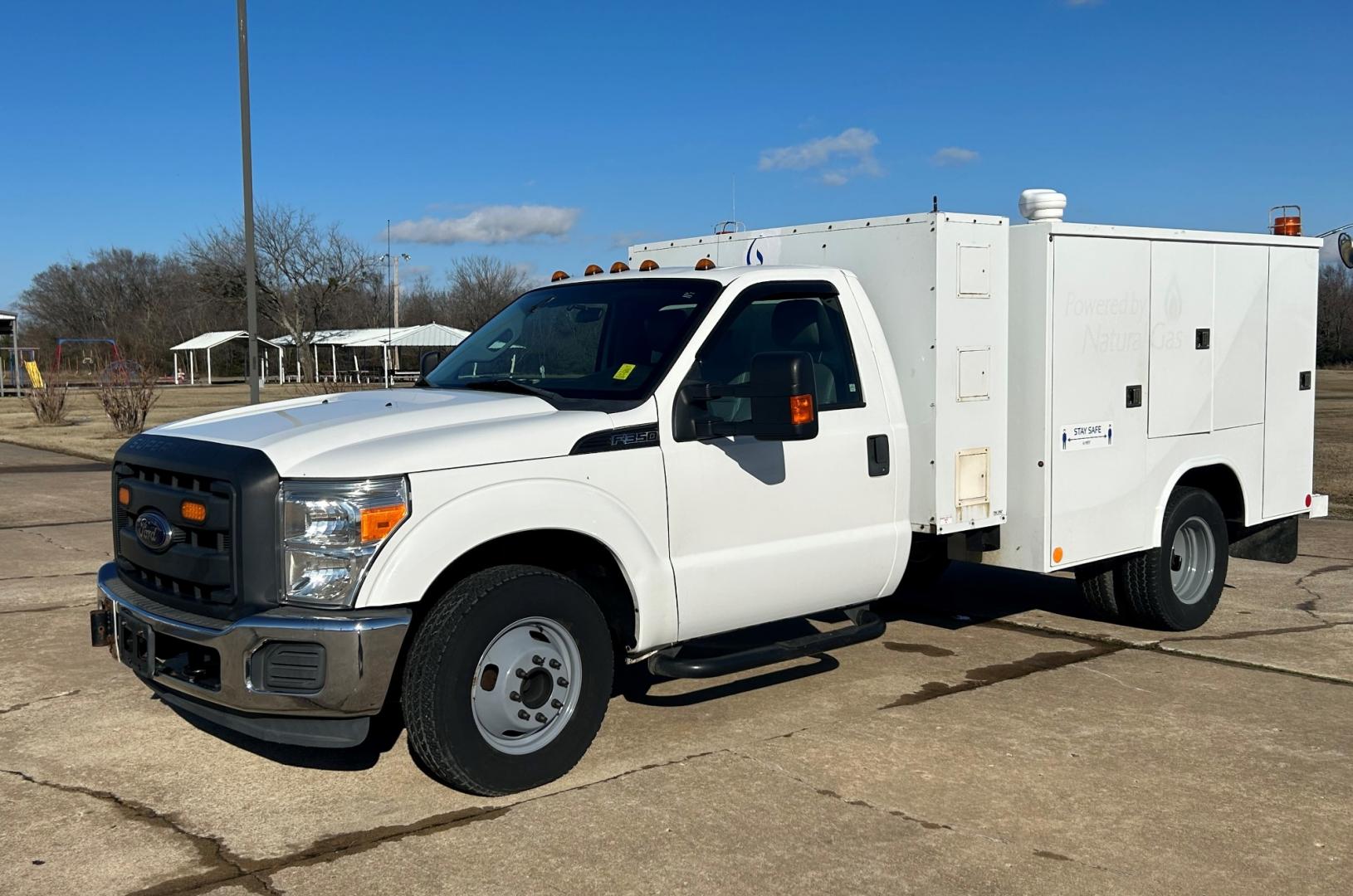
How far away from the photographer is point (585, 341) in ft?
18.9

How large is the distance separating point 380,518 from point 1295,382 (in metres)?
6.34

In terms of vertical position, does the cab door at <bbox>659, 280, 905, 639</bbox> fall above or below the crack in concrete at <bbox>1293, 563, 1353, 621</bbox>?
above

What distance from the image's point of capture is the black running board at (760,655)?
5.25 meters

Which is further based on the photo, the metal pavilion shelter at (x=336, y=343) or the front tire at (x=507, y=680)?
the metal pavilion shelter at (x=336, y=343)

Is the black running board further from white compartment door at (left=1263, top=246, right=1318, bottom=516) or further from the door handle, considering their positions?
white compartment door at (left=1263, top=246, right=1318, bottom=516)

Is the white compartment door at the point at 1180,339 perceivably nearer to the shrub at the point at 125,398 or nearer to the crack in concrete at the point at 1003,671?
the crack in concrete at the point at 1003,671

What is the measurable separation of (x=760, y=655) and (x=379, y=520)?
188 centimetres

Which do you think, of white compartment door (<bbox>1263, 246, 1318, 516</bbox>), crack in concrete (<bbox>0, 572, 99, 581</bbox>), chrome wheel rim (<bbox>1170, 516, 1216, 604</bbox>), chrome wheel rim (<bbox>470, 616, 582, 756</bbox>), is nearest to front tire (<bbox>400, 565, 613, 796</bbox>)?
chrome wheel rim (<bbox>470, 616, 582, 756</bbox>)

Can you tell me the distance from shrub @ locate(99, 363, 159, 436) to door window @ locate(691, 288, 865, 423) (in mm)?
20779

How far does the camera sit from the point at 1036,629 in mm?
7703

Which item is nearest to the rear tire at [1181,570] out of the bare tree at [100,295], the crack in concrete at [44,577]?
the crack in concrete at [44,577]

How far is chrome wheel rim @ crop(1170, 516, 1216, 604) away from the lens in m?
7.66

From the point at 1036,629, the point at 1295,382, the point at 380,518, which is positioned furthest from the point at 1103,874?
the point at 1295,382

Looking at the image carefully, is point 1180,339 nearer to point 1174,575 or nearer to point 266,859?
point 1174,575
